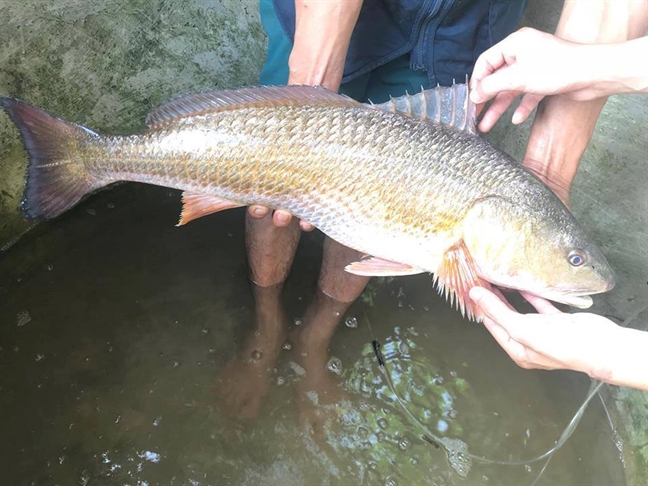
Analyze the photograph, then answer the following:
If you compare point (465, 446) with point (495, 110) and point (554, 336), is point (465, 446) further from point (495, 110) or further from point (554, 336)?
point (495, 110)

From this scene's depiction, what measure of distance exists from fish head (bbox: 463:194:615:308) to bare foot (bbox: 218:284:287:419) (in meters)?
1.08

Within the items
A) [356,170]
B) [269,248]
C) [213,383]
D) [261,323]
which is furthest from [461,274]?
[213,383]

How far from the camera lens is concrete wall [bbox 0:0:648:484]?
2.23 meters

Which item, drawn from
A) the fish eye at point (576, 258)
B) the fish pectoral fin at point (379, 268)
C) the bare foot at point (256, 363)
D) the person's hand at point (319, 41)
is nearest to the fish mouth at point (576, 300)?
the fish eye at point (576, 258)

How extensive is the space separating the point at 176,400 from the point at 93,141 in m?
1.14

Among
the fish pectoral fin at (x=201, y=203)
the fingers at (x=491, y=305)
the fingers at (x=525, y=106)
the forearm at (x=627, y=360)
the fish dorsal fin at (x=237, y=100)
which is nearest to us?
the forearm at (x=627, y=360)

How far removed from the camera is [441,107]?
1723mm

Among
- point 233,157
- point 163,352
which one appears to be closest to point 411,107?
point 233,157

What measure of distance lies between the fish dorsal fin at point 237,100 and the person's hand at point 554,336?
0.76 metres

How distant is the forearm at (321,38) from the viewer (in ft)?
5.54

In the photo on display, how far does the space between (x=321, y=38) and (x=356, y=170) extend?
442 mm

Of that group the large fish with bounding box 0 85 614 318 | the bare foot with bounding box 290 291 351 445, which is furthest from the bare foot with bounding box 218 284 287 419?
the large fish with bounding box 0 85 614 318

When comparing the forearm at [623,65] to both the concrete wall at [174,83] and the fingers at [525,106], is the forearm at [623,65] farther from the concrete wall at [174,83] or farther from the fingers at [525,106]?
the concrete wall at [174,83]

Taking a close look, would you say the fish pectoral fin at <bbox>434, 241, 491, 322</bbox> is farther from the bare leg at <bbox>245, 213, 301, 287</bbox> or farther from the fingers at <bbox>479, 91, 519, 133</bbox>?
the bare leg at <bbox>245, 213, 301, 287</bbox>
